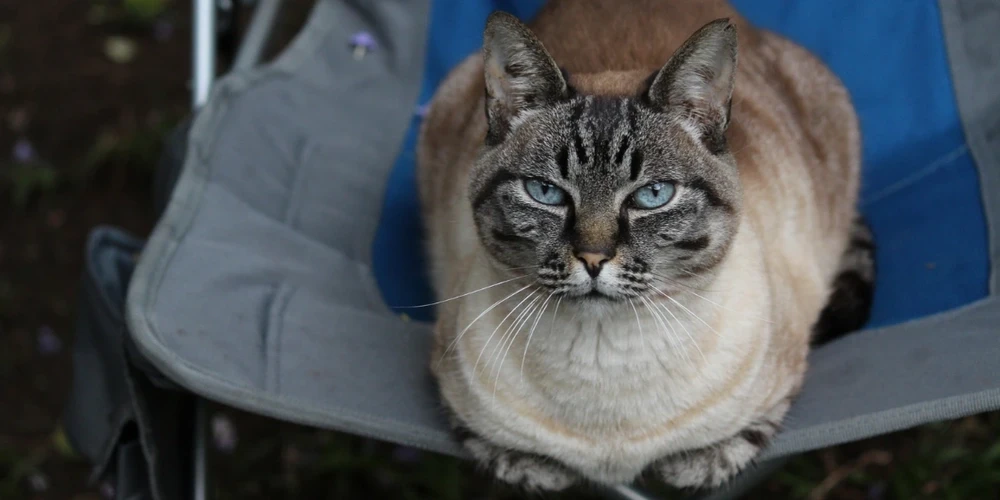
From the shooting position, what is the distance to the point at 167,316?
1.88 meters

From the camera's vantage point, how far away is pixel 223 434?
9.31 feet

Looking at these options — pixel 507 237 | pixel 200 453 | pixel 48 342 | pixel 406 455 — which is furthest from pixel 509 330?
pixel 48 342

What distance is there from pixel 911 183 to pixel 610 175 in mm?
1264

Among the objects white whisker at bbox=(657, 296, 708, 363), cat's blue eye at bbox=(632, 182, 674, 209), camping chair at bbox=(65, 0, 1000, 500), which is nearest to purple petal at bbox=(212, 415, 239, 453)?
camping chair at bbox=(65, 0, 1000, 500)

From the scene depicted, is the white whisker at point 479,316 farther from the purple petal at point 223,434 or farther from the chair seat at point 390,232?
the purple petal at point 223,434

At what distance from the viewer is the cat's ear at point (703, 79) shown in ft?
4.76

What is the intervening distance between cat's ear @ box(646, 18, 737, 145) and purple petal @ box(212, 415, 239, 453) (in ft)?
6.05

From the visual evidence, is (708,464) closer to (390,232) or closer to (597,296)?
(597,296)

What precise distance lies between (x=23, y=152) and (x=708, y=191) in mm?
2953

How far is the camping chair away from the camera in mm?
1817

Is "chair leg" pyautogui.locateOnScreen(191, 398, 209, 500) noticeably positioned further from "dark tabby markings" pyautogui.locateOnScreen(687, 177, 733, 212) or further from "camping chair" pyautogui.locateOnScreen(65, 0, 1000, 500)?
"dark tabby markings" pyautogui.locateOnScreen(687, 177, 733, 212)

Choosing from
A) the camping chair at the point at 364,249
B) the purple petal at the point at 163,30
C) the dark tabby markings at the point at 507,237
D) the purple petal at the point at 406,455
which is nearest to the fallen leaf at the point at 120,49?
the purple petal at the point at 163,30

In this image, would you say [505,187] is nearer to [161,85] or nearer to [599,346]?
[599,346]

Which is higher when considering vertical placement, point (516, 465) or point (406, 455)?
point (516, 465)
